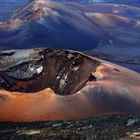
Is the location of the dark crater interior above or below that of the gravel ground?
above

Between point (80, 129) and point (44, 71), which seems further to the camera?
point (44, 71)

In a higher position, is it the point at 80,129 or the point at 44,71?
the point at 44,71

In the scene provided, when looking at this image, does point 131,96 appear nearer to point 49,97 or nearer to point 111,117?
point 111,117

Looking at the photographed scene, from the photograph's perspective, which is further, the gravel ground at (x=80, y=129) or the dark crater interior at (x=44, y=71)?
the dark crater interior at (x=44, y=71)

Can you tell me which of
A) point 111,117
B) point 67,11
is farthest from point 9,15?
point 111,117

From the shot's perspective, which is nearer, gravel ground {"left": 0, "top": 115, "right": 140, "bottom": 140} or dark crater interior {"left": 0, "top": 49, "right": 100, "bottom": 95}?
gravel ground {"left": 0, "top": 115, "right": 140, "bottom": 140}
